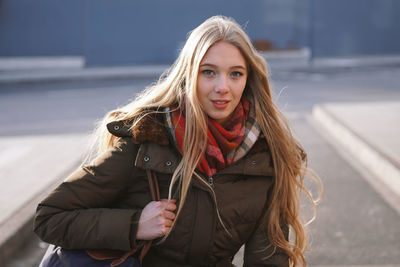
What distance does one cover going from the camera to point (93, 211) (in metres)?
2.06

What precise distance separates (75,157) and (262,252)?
13.4 feet

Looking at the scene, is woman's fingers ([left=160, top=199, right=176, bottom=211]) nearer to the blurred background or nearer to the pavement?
the blurred background

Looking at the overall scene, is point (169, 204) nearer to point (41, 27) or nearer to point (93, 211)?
point (93, 211)

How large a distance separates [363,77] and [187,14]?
8214mm

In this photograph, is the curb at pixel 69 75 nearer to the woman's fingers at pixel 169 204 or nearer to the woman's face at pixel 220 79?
the woman's face at pixel 220 79

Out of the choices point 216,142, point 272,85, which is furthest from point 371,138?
point 216,142

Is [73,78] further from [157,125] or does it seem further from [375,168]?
[157,125]

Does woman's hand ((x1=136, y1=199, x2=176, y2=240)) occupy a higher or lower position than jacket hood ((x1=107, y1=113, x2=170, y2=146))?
lower

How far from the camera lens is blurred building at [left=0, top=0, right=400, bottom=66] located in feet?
66.6

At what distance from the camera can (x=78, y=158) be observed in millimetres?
6000

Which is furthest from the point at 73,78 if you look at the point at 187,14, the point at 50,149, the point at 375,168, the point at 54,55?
the point at 375,168

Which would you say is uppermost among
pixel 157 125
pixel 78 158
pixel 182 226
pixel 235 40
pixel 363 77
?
pixel 235 40

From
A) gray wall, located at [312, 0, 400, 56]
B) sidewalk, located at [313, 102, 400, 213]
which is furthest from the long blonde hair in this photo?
gray wall, located at [312, 0, 400, 56]

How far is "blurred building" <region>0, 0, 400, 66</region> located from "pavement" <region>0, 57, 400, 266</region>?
1381 cm
